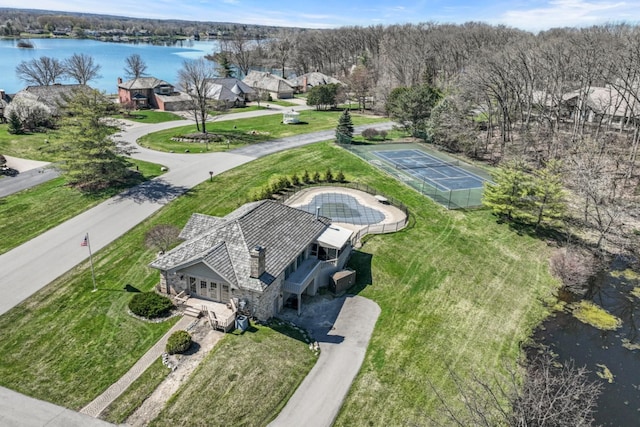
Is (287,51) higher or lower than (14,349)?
higher

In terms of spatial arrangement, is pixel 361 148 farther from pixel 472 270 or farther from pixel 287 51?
pixel 287 51

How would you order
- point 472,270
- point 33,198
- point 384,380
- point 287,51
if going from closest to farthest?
point 384,380, point 472,270, point 33,198, point 287,51

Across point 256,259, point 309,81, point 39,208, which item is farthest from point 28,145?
point 309,81

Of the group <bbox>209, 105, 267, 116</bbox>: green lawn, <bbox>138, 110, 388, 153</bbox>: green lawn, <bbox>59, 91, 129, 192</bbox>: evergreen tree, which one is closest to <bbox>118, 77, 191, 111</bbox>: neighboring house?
<bbox>209, 105, 267, 116</bbox>: green lawn

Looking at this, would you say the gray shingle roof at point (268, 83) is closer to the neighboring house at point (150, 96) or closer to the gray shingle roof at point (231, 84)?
the gray shingle roof at point (231, 84)

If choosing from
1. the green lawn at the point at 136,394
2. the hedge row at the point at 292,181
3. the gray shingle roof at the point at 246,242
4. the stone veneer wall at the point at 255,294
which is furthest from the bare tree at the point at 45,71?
the green lawn at the point at 136,394

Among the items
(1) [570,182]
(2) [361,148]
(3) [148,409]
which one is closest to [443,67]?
(2) [361,148]
